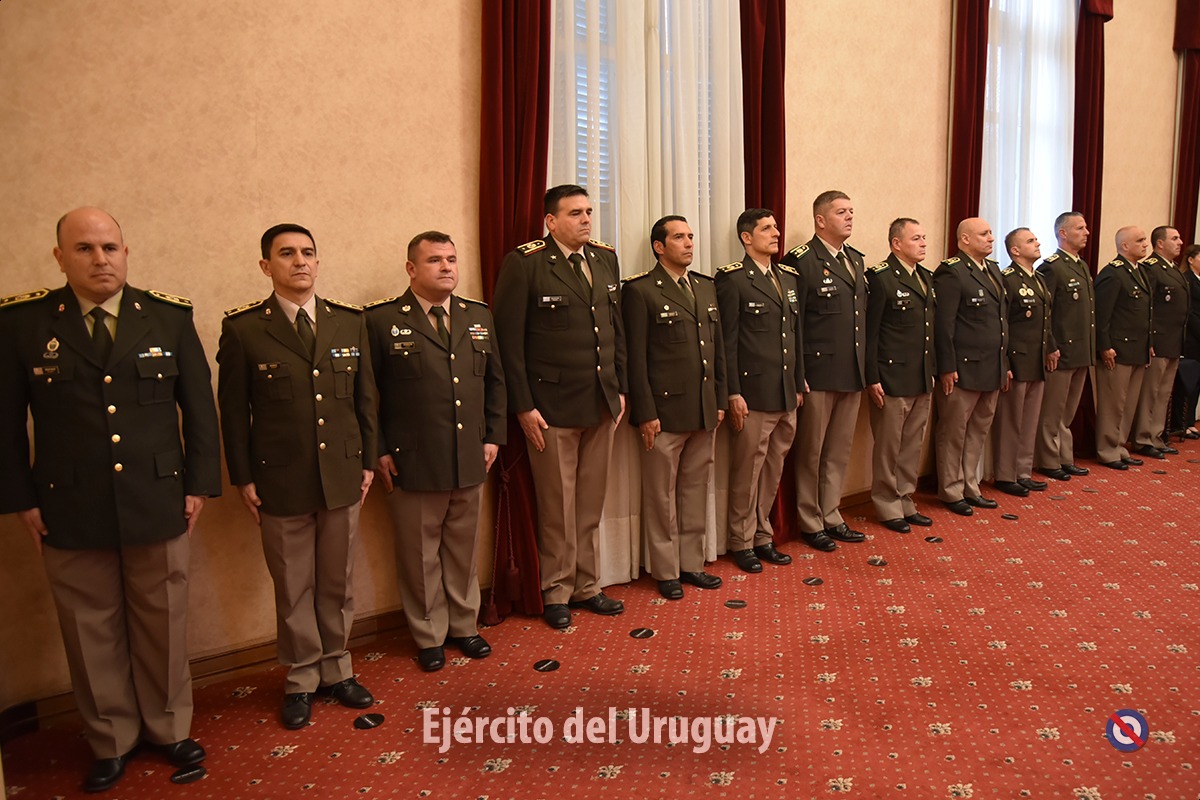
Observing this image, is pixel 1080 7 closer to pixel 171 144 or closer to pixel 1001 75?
pixel 1001 75

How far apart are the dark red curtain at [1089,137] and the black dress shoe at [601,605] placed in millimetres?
4479

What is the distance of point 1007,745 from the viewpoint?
2.48 metres

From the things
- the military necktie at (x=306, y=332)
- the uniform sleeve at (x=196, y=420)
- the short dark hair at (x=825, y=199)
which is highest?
the short dark hair at (x=825, y=199)

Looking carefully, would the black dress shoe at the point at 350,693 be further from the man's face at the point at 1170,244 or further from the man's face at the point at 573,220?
the man's face at the point at 1170,244

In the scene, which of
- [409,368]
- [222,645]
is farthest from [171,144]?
[222,645]

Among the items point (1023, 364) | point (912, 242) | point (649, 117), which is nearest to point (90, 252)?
point (649, 117)

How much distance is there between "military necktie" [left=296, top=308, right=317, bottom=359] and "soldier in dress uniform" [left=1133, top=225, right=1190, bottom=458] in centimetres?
605

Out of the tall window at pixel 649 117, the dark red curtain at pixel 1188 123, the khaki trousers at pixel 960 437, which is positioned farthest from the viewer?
the dark red curtain at pixel 1188 123

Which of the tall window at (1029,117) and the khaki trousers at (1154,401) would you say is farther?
the khaki trousers at (1154,401)

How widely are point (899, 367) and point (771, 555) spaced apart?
1363 millimetres

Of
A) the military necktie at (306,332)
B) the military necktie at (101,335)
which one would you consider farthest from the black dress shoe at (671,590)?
the military necktie at (101,335)

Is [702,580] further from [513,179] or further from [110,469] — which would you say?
[110,469]

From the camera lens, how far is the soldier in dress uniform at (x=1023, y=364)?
5.29 meters

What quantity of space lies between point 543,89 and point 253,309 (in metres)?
→ 1.57
